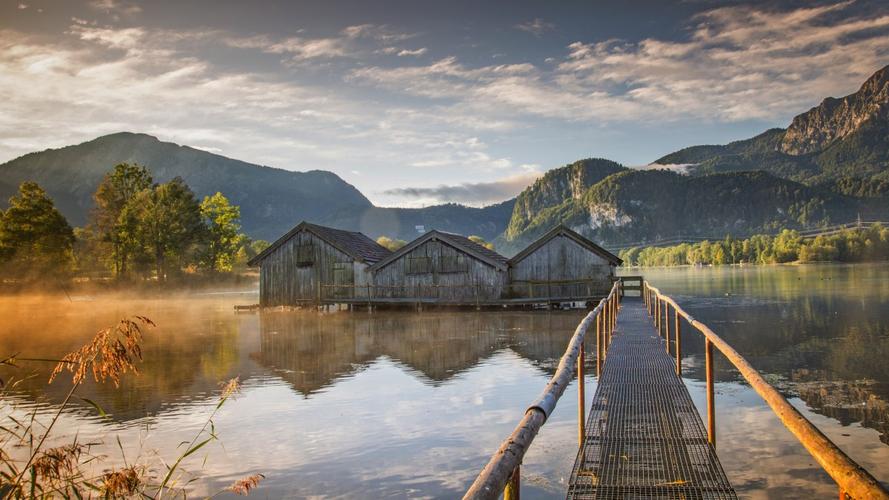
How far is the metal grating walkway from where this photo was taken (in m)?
6.68

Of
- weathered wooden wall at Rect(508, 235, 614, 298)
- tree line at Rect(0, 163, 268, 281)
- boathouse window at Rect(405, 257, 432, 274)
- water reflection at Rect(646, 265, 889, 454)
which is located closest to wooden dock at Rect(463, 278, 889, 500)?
water reflection at Rect(646, 265, 889, 454)

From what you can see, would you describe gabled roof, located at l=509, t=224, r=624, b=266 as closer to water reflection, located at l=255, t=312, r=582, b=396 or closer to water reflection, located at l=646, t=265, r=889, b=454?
water reflection, located at l=255, t=312, r=582, b=396

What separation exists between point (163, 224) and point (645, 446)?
6801 cm

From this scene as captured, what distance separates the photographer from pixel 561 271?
4281cm

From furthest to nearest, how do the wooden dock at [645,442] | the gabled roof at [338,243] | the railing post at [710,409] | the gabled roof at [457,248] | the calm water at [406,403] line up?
the gabled roof at [338,243], the gabled roof at [457,248], the calm water at [406,403], the railing post at [710,409], the wooden dock at [645,442]

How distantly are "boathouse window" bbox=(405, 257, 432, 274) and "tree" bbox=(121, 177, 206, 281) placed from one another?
3491cm

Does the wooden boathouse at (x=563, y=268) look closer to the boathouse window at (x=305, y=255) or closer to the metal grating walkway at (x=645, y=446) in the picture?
the boathouse window at (x=305, y=255)

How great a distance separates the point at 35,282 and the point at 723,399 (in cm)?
6690

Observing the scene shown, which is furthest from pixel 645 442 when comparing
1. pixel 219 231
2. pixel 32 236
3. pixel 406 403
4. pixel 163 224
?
pixel 219 231

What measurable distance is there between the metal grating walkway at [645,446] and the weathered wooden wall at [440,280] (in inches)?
1192

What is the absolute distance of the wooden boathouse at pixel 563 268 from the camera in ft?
138

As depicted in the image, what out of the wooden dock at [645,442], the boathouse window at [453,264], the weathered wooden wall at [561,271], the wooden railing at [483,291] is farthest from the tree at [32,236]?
the wooden dock at [645,442]

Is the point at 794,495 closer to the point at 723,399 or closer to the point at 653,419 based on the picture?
the point at 653,419

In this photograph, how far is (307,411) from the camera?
46.3 ft
